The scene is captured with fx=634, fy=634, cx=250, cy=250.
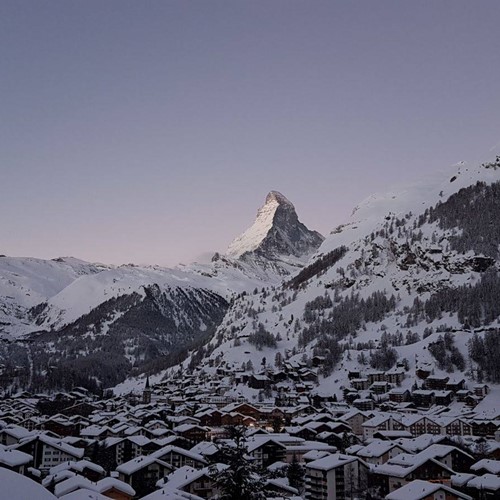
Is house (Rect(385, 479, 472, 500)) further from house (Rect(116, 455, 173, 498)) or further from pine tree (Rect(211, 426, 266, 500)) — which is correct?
pine tree (Rect(211, 426, 266, 500))

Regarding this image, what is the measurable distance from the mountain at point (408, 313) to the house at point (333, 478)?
193 feet

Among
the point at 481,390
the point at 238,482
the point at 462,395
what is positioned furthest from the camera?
the point at 462,395

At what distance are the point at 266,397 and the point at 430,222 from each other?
87307 millimetres

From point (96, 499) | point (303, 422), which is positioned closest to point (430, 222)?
point (303, 422)

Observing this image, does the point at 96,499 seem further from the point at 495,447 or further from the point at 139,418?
the point at 139,418

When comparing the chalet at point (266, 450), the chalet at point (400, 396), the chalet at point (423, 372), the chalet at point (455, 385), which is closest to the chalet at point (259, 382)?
the chalet at point (400, 396)

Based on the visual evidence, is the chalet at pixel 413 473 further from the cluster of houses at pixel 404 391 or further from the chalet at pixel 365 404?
the chalet at pixel 365 404

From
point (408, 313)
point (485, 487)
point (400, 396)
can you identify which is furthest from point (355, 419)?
point (408, 313)

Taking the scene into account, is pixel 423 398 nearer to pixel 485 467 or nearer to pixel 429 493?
pixel 485 467

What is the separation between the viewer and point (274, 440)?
228 ft

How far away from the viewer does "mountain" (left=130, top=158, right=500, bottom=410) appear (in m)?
124

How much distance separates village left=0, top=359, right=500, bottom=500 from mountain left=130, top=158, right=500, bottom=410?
504 cm

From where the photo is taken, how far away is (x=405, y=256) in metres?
178

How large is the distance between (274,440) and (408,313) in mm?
91171
